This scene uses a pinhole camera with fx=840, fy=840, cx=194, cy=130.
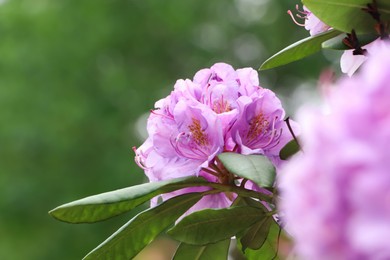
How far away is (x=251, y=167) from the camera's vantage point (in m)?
0.72

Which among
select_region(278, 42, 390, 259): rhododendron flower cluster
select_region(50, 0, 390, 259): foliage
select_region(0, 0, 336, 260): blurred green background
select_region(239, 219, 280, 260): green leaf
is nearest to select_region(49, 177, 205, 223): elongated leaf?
select_region(50, 0, 390, 259): foliage

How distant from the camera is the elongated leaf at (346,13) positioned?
741 millimetres

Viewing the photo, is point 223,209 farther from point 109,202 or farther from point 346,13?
point 346,13

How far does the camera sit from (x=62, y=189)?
7.62 m

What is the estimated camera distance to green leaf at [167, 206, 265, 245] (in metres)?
0.73

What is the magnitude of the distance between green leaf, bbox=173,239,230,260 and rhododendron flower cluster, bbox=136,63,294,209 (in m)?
0.04

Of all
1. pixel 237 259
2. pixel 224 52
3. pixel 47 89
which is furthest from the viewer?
pixel 224 52

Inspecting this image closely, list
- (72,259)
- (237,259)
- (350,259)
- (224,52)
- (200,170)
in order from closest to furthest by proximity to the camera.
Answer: (350,259), (200,170), (237,259), (72,259), (224,52)

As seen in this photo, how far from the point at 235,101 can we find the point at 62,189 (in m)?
6.91

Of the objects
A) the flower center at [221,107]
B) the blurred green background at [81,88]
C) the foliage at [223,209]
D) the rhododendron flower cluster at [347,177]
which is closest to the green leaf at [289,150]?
the foliage at [223,209]

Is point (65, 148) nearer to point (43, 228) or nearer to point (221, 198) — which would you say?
point (43, 228)

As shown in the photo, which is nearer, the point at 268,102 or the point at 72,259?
the point at 268,102

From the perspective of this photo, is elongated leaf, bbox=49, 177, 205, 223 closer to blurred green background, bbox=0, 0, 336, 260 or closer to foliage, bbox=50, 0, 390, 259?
foliage, bbox=50, 0, 390, 259

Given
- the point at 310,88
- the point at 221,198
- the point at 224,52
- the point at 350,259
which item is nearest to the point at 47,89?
the point at 224,52
